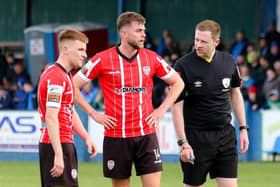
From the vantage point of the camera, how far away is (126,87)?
304 inches

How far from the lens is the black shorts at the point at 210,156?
7828 mm

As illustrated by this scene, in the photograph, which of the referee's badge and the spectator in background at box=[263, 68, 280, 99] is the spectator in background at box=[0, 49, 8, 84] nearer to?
the spectator in background at box=[263, 68, 280, 99]

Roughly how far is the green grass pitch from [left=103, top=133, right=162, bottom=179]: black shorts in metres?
4.46

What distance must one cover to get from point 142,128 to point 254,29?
1798 centimetres

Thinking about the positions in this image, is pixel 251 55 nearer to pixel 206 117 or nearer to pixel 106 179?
pixel 106 179

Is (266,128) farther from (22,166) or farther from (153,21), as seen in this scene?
(153,21)

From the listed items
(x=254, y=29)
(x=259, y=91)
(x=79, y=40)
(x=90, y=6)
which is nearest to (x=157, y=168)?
(x=79, y=40)

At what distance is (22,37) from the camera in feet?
92.6

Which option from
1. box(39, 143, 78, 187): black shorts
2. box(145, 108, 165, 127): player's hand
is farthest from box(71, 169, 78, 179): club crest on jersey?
box(145, 108, 165, 127): player's hand

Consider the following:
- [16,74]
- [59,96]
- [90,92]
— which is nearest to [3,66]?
[16,74]

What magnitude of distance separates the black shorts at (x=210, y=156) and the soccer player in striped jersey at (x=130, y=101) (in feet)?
1.11

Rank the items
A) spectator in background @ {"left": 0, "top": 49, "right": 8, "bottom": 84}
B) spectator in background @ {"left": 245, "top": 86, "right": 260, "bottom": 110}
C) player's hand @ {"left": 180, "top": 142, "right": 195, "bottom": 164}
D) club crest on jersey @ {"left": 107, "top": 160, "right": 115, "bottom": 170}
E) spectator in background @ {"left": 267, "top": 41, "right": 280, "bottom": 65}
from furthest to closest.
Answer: spectator in background @ {"left": 0, "top": 49, "right": 8, "bottom": 84}
spectator in background @ {"left": 267, "top": 41, "right": 280, "bottom": 65}
spectator in background @ {"left": 245, "top": 86, "right": 260, "bottom": 110}
club crest on jersey @ {"left": 107, "top": 160, "right": 115, "bottom": 170}
player's hand @ {"left": 180, "top": 142, "right": 195, "bottom": 164}

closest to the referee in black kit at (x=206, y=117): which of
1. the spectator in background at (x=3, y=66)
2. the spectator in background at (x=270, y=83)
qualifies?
the spectator in background at (x=270, y=83)

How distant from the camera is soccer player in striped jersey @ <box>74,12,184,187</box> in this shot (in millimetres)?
7738
